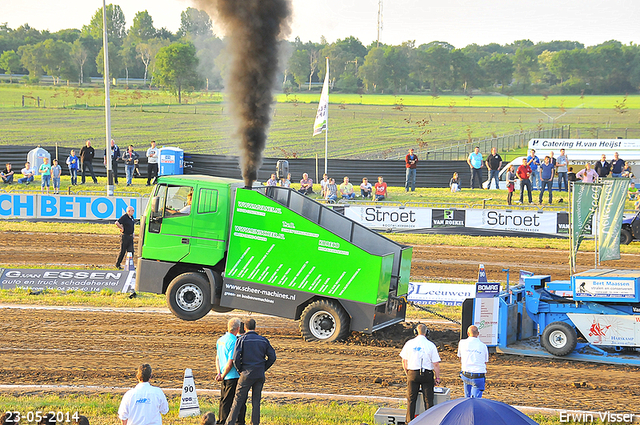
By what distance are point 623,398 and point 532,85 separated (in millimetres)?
77650

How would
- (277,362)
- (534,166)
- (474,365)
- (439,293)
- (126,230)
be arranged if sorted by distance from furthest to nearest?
(534,166)
(126,230)
(439,293)
(277,362)
(474,365)

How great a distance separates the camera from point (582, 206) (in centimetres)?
1205

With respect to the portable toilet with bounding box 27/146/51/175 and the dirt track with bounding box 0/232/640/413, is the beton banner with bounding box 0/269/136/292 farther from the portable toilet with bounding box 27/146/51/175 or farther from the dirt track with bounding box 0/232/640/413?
the portable toilet with bounding box 27/146/51/175

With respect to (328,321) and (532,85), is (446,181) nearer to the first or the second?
(328,321)

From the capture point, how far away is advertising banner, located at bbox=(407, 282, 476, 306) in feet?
49.7

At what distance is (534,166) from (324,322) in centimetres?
1868

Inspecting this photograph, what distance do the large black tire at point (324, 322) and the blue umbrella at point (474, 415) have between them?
624 cm

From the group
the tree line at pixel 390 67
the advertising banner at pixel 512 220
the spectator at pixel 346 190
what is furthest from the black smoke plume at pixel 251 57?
the tree line at pixel 390 67

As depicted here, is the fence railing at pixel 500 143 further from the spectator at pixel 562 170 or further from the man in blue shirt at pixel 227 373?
the man in blue shirt at pixel 227 373

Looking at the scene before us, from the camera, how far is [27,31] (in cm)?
10788

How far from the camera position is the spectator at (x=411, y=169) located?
28.1 m

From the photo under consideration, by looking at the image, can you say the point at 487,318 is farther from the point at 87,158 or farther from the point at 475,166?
the point at 87,158

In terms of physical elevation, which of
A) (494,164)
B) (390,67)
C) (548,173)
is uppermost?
(390,67)

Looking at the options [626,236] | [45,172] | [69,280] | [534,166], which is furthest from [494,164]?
[69,280]
